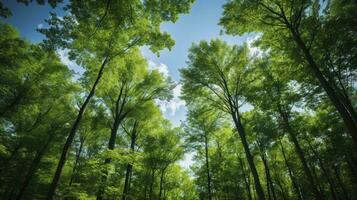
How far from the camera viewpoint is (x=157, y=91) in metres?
13.8

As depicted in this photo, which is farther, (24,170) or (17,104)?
(24,170)

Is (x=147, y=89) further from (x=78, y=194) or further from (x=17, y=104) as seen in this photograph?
(x=17, y=104)

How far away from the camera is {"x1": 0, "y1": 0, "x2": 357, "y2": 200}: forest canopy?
8.30 meters

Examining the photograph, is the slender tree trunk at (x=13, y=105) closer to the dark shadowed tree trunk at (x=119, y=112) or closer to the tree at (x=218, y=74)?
the dark shadowed tree trunk at (x=119, y=112)

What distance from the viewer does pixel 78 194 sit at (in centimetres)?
739

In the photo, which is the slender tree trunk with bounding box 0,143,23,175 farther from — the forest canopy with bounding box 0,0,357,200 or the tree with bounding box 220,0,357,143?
the tree with bounding box 220,0,357,143

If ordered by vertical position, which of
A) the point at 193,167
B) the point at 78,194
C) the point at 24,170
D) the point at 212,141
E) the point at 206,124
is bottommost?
the point at 78,194

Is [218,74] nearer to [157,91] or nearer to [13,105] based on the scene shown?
[157,91]

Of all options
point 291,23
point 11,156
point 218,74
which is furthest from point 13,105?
point 291,23

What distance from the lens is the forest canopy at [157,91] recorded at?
327 inches

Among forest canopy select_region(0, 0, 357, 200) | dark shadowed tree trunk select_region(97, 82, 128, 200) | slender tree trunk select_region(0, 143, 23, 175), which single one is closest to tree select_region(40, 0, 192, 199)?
forest canopy select_region(0, 0, 357, 200)

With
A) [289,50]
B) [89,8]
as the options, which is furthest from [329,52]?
[89,8]

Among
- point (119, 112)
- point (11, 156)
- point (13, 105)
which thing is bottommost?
point (11, 156)

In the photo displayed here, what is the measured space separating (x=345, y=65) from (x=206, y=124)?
1209 centimetres
